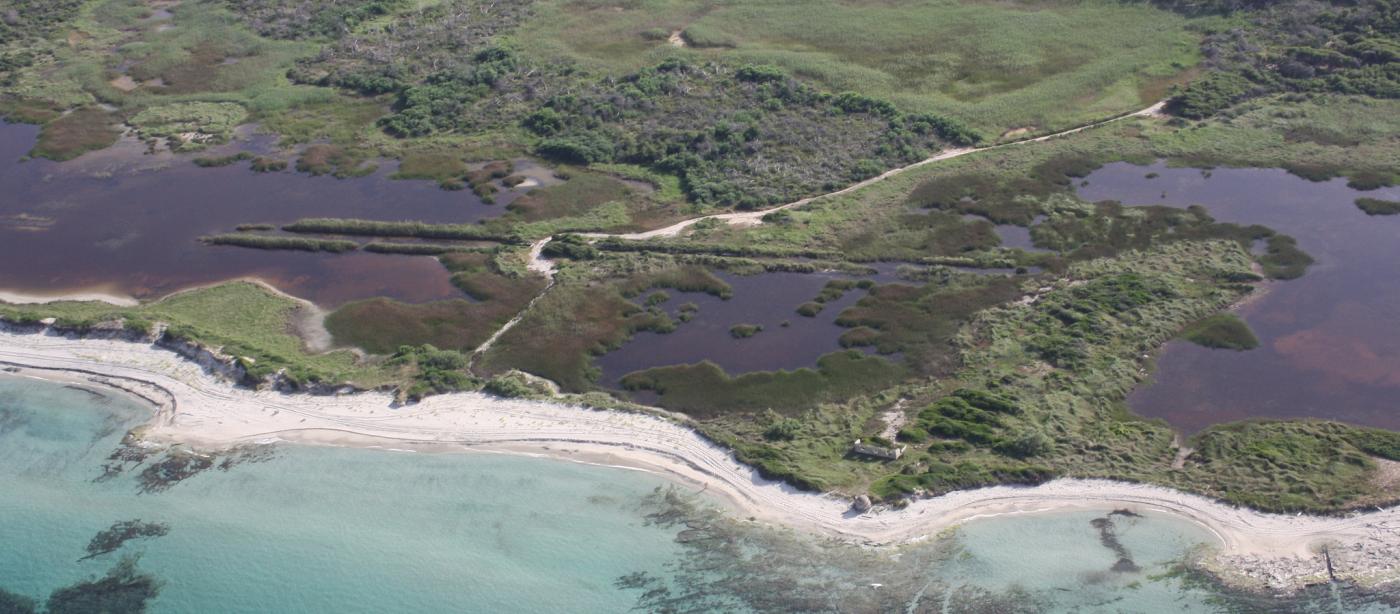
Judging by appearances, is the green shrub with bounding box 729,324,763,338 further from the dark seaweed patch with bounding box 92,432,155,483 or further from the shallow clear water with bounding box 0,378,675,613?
the dark seaweed patch with bounding box 92,432,155,483

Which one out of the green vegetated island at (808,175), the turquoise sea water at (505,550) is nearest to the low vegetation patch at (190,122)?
the green vegetated island at (808,175)

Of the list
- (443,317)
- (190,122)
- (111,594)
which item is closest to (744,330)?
(443,317)

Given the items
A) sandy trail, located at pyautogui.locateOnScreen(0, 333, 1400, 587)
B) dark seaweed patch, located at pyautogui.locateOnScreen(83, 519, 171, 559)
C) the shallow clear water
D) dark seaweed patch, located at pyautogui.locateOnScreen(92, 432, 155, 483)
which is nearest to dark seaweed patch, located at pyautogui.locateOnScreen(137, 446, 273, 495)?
the shallow clear water

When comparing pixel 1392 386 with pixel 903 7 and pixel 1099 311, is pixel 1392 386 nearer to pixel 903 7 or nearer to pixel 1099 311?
pixel 1099 311

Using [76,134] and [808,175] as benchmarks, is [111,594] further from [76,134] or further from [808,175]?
[76,134]

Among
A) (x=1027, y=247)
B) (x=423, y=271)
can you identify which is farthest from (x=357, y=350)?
(x=1027, y=247)

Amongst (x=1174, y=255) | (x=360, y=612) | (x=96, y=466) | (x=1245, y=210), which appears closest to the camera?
(x=360, y=612)
